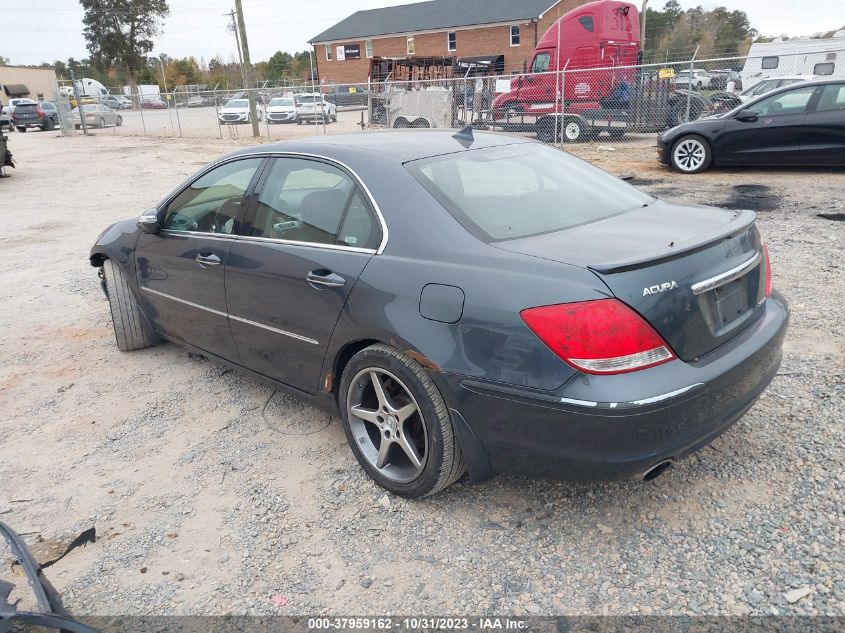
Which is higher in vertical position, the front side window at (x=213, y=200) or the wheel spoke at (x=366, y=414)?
the front side window at (x=213, y=200)

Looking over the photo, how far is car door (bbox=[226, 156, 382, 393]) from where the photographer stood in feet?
9.63

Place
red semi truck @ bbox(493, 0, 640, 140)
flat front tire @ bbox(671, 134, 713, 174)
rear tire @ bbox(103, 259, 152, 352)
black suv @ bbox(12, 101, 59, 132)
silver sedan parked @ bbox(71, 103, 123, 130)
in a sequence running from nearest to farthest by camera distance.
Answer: rear tire @ bbox(103, 259, 152, 352), flat front tire @ bbox(671, 134, 713, 174), red semi truck @ bbox(493, 0, 640, 140), silver sedan parked @ bbox(71, 103, 123, 130), black suv @ bbox(12, 101, 59, 132)

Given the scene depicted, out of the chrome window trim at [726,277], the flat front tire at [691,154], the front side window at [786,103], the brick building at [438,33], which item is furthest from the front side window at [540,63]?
the brick building at [438,33]

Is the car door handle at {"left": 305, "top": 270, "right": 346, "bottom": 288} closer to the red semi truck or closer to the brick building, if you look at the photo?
the red semi truck

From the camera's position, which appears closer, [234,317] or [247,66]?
[234,317]

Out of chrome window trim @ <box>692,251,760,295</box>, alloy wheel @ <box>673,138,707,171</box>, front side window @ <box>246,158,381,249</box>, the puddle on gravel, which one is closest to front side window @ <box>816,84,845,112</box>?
the puddle on gravel

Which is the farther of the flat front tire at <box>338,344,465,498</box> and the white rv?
the white rv

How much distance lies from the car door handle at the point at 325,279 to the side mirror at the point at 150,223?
1.59 metres

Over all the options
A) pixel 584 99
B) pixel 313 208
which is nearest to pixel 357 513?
pixel 313 208

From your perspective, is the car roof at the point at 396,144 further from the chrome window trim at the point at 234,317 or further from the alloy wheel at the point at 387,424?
the alloy wheel at the point at 387,424

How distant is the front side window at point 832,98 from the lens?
9766 millimetres

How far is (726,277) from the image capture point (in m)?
2.50

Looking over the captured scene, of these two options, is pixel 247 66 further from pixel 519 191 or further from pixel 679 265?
pixel 679 265

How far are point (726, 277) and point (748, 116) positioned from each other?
9.44 meters
